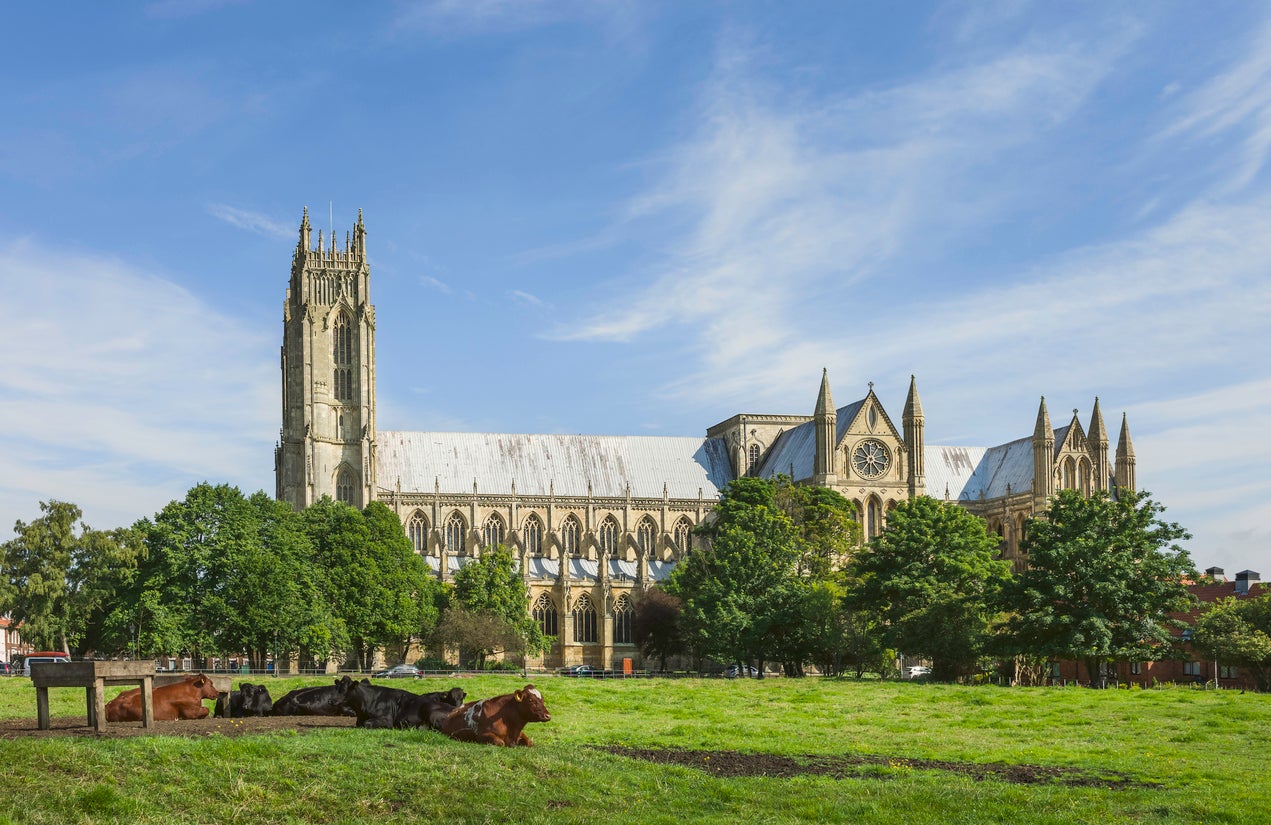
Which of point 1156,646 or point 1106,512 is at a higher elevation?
point 1106,512

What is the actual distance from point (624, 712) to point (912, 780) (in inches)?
504

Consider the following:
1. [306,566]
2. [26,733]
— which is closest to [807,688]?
[26,733]

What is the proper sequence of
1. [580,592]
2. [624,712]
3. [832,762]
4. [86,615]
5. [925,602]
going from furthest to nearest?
[580,592] < [86,615] < [925,602] < [624,712] < [832,762]

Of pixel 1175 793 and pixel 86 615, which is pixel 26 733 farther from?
pixel 86 615

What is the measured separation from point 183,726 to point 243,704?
7.22 feet

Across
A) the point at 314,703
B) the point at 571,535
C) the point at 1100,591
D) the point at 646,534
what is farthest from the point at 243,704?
the point at 646,534

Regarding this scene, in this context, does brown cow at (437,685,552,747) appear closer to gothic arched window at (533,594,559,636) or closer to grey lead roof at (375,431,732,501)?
gothic arched window at (533,594,559,636)

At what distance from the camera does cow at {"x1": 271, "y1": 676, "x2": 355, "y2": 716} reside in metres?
21.1

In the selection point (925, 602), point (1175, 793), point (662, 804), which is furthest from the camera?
point (925, 602)

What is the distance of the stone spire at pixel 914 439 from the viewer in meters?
97.8

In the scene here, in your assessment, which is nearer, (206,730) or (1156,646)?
(206,730)

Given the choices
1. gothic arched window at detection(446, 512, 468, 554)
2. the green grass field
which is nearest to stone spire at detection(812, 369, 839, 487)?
gothic arched window at detection(446, 512, 468, 554)

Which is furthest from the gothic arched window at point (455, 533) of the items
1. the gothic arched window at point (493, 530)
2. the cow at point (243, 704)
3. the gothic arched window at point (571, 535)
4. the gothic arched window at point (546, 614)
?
the cow at point (243, 704)

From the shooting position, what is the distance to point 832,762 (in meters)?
19.5
